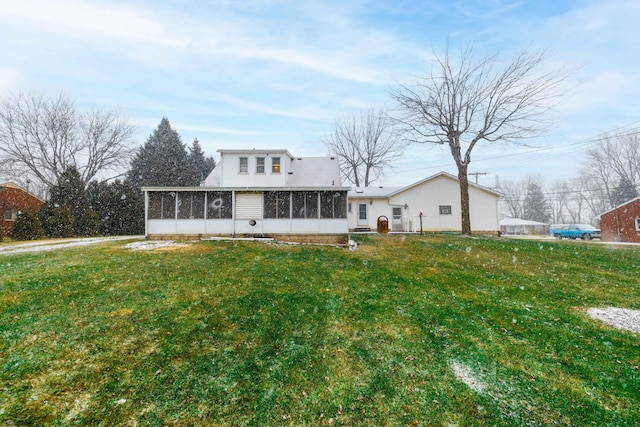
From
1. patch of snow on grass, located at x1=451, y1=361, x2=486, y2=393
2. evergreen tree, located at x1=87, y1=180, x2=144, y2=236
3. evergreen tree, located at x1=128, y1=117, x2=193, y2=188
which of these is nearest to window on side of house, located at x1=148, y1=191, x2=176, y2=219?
evergreen tree, located at x1=87, y1=180, x2=144, y2=236

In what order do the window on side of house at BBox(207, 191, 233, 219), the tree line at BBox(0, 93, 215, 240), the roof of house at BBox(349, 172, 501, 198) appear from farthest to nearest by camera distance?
the roof of house at BBox(349, 172, 501, 198), the tree line at BBox(0, 93, 215, 240), the window on side of house at BBox(207, 191, 233, 219)

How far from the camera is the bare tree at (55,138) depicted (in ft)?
84.0

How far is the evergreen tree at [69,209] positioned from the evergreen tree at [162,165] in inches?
427

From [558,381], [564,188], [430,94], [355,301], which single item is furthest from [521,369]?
[564,188]

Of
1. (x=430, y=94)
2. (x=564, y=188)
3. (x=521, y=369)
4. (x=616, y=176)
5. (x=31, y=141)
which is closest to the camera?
(x=521, y=369)

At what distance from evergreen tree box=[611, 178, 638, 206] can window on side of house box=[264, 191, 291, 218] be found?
45527 millimetres

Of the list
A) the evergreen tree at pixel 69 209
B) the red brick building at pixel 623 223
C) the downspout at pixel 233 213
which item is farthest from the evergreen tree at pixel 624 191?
the evergreen tree at pixel 69 209

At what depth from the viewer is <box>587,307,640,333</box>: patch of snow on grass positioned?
5.69 meters

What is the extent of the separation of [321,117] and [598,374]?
3296 cm

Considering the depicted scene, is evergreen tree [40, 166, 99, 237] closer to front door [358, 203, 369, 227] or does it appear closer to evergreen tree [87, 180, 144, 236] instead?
evergreen tree [87, 180, 144, 236]

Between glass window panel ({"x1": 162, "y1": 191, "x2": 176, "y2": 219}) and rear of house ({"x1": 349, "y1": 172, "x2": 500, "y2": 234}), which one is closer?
glass window panel ({"x1": 162, "y1": 191, "x2": 176, "y2": 219})

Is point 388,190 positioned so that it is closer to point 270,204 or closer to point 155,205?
point 270,204

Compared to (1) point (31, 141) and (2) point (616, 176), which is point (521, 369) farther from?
(2) point (616, 176)

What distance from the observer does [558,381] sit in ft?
13.5
